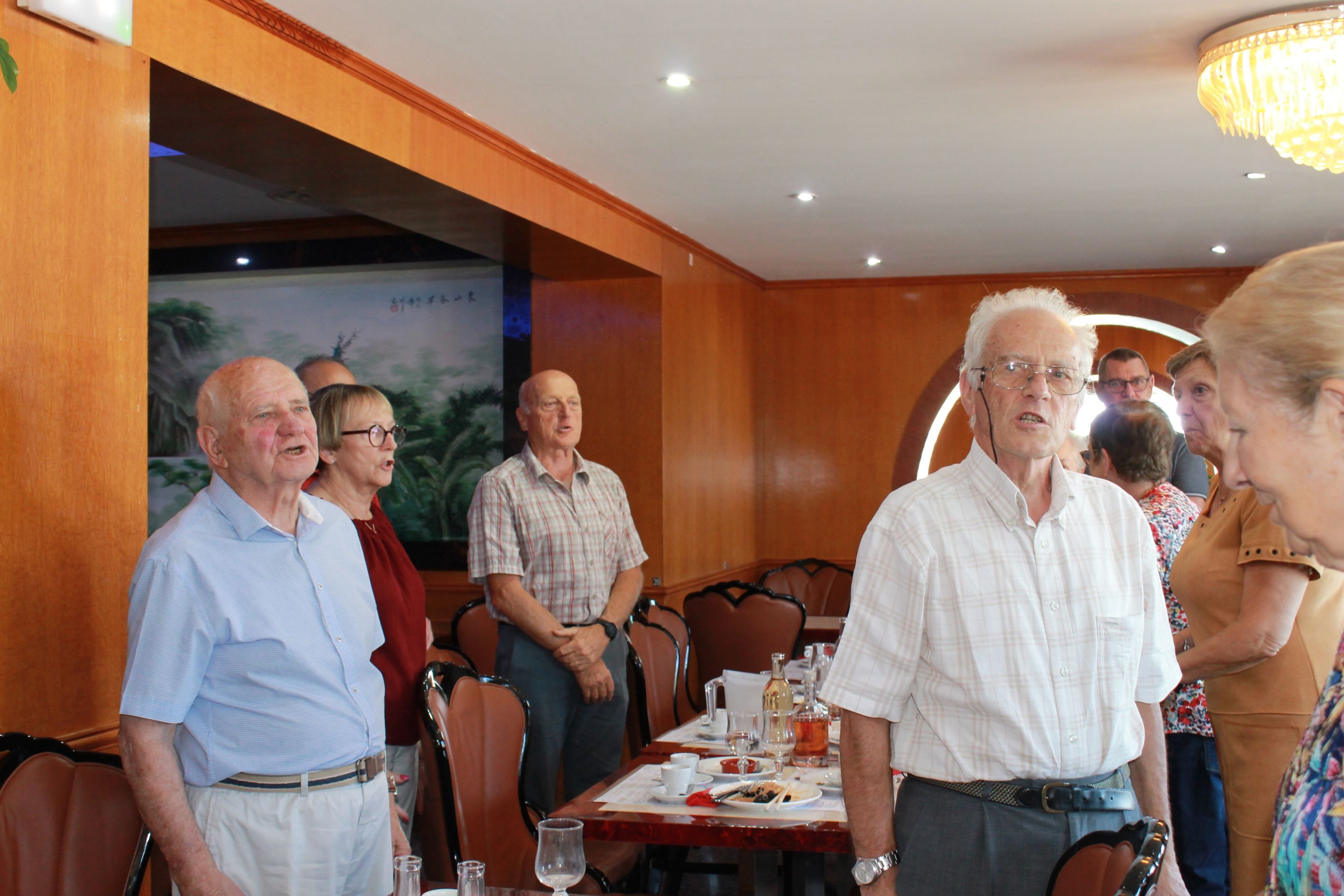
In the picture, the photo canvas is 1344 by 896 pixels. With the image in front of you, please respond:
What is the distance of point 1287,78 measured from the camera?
135 inches

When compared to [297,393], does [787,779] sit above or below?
below

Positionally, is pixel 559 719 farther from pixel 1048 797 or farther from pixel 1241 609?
pixel 1048 797

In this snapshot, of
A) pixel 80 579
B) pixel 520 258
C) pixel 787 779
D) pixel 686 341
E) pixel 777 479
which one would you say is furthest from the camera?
pixel 777 479

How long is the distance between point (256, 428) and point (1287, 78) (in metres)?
3.11

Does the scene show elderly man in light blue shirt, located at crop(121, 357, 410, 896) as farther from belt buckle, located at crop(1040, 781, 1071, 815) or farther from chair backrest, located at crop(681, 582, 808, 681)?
chair backrest, located at crop(681, 582, 808, 681)

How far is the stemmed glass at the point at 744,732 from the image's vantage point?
10.1ft

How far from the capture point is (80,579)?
2496 mm

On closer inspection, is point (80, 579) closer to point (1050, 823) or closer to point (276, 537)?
point (276, 537)

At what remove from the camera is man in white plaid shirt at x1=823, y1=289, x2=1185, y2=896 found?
1876mm

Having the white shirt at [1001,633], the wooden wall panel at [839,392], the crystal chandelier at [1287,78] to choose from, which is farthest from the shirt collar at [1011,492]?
the wooden wall panel at [839,392]

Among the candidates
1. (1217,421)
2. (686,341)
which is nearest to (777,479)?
(686,341)

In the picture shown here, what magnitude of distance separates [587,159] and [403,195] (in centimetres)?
92

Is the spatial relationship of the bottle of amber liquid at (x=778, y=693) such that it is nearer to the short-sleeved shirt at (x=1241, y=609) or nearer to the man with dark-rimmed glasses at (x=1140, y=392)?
the short-sleeved shirt at (x=1241, y=609)

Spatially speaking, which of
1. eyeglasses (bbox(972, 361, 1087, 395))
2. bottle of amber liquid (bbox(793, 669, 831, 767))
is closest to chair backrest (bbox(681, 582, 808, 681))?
bottle of amber liquid (bbox(793, 669, 831, 767))
